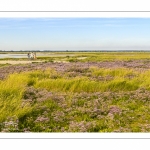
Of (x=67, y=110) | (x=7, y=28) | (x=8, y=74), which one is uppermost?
(x=7, y=28)

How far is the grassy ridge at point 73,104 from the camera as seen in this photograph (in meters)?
6.72

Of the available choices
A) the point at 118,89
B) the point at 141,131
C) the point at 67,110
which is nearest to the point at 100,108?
the point at 67,110

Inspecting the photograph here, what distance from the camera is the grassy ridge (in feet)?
22.1

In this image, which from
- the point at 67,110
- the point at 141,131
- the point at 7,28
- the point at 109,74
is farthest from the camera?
the point at 109,74

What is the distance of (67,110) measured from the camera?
24.8ft

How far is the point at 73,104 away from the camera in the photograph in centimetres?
809
